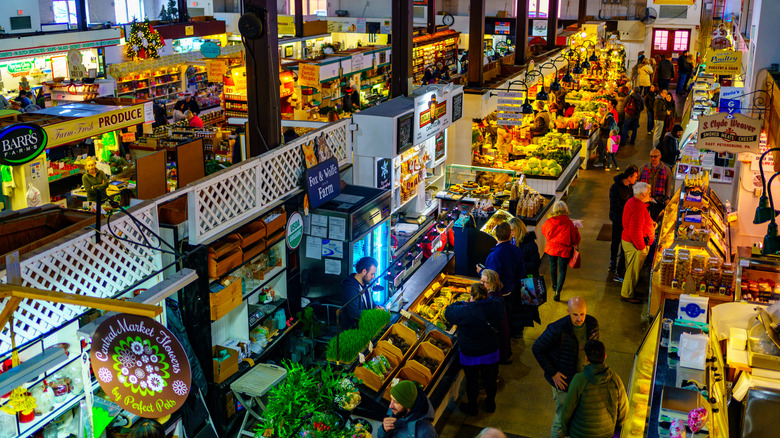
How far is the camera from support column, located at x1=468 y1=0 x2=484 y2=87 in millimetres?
13445

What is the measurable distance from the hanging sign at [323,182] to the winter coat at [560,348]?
2.78 m

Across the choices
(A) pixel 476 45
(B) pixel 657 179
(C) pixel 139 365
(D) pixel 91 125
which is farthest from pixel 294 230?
(A) pixel 476 45

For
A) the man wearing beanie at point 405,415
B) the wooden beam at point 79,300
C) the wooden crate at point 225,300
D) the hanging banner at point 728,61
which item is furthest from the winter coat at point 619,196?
the wooden beam at point 79,300

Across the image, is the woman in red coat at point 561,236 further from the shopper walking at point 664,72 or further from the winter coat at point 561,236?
the shopper walking at point 664,72

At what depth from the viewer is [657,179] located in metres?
11.3

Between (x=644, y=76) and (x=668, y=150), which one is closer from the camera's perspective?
(x=668, y=150)

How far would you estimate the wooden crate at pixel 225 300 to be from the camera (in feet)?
20.7

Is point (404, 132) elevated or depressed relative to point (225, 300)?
elevated

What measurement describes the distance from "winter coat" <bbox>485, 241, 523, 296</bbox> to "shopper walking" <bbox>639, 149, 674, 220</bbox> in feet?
14.1

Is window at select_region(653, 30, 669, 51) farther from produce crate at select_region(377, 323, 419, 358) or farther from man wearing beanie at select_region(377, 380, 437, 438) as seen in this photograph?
man wearing beanie at select_region(377, 380, 437, 438)

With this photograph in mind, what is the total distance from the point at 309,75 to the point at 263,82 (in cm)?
851

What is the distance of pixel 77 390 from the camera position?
5.82 meters

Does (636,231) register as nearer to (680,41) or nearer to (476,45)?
(476,45)

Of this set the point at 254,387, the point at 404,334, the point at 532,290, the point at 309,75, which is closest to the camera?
the point at 254,387
